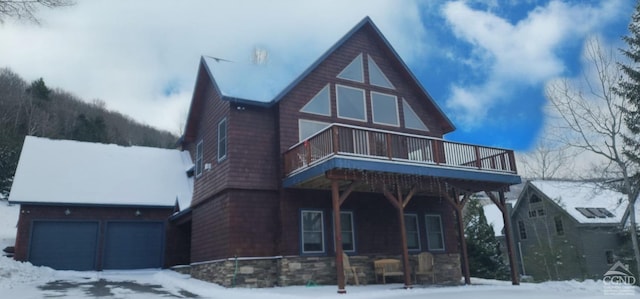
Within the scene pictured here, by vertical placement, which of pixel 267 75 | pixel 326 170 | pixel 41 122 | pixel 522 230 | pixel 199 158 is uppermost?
pixel 41 122

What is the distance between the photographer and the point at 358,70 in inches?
646

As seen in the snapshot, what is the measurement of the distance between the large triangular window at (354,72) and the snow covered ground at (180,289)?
716 centimetres

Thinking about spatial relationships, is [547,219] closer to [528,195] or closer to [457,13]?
[528,195]

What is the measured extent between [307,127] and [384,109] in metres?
3.35

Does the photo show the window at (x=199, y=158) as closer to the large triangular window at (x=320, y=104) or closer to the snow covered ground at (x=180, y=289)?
the snow covered ground at (x=180, y=289)

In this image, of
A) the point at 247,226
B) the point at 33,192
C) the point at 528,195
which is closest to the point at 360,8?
the point at 247,226

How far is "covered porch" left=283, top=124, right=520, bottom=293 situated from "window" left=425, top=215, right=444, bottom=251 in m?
1.54

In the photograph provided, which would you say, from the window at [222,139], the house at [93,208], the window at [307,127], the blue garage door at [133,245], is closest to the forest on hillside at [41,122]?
the house at [93,208]

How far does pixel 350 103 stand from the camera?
15938mm

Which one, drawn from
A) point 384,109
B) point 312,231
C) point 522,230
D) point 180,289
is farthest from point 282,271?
point 522,230

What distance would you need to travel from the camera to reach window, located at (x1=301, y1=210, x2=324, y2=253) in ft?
44.7

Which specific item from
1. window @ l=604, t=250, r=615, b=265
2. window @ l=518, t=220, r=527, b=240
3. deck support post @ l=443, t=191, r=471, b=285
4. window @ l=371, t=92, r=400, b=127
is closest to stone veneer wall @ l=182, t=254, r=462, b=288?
deck support post @ l=443, t=191, r=471, b=285

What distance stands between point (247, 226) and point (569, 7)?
49.9 ft

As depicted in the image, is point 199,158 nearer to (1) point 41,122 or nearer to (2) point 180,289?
(2) point 180,289
